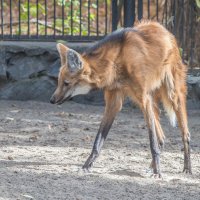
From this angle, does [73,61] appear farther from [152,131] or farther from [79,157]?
[79,157]

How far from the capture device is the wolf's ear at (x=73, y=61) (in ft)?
19.0

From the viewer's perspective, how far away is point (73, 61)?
229 inches

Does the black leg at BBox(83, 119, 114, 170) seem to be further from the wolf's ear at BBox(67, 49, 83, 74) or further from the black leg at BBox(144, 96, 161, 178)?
the wolf's ear at BBox(67, 49, 83, 74)

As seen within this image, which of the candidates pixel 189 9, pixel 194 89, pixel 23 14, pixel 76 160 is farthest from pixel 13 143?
pixel 23 14

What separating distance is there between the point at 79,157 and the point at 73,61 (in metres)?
1.12

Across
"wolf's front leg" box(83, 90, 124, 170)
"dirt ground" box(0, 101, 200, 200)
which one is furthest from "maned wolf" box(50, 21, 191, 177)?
"dirt ground" box(0, 101, 200, 200)

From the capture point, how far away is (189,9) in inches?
375

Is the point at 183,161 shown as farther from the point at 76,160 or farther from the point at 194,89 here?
the point at 194,89

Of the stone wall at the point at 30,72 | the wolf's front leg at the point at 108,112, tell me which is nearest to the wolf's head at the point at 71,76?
the wolf's front leg at the point at 108,112

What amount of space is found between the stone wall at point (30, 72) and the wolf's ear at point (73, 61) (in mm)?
3425

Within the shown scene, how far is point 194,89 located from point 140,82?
10.5 ft

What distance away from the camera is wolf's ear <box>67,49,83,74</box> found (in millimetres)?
5797

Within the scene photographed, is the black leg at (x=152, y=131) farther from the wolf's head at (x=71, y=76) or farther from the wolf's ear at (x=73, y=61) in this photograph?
the wolf's ear at (x=73, y=61)

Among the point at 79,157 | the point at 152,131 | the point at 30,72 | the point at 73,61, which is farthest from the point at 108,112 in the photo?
the point at 30,72
